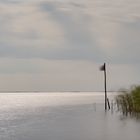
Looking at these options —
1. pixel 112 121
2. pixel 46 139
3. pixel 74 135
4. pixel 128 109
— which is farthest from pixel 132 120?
pixel 46 139

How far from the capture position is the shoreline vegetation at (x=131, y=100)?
7719cm

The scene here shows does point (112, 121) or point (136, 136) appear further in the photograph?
point (112, 121)

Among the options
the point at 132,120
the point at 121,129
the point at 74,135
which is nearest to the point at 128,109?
Result: the point at 132,120

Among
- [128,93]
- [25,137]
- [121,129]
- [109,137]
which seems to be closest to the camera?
[109,137]

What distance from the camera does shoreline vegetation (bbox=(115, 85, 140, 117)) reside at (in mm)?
77194

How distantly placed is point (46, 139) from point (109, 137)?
271 inches

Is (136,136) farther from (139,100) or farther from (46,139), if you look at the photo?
(139,100)

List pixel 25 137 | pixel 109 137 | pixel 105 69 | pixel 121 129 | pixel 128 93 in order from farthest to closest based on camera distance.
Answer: pixel 105 69
pixel 128 93
pixel 121 129
pixel 25 137
pixel 109 137

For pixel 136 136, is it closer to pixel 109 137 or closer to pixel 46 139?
pixel 109 137

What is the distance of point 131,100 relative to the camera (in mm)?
78375

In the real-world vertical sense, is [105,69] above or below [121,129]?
above

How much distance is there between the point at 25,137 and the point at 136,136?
1287cm

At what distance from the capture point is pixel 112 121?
76125 mm

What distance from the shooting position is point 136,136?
174 ft
